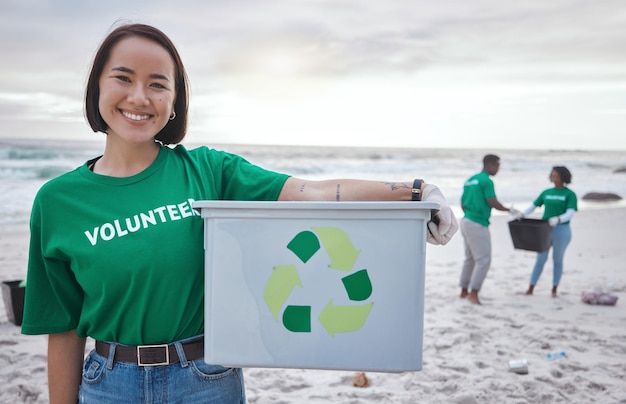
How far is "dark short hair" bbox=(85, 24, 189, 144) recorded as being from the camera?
1436 mm

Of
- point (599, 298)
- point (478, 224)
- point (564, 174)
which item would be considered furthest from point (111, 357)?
point (564, 174)

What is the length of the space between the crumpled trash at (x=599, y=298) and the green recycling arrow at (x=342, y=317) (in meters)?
5.25

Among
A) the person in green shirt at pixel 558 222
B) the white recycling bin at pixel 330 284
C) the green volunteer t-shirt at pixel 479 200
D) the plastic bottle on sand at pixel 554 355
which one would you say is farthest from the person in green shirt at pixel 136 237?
the person in green shirt at pixel 558 222

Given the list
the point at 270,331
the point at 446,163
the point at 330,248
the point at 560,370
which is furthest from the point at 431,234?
the point at 446,163

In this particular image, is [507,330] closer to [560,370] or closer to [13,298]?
[560,370]

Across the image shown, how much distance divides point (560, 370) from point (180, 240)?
3533 millimetres

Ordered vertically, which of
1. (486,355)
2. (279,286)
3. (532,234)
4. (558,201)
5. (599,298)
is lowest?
(486,355)

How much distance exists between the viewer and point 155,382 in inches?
56.9

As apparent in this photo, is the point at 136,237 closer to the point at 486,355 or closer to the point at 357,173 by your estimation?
the point at 486,355

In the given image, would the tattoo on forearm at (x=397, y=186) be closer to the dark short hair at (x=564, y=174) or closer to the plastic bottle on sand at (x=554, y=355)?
the plastic bottle on sand at (x=554, y=355)

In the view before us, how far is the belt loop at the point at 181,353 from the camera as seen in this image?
145 centimetres

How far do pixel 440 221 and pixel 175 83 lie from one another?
76 centimetres

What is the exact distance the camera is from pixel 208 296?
135cm

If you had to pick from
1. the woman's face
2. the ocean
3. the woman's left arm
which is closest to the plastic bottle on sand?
the woman's left arm
